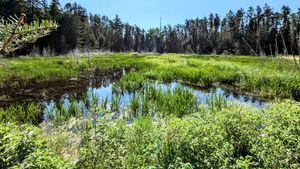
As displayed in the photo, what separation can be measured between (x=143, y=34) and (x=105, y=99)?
108m

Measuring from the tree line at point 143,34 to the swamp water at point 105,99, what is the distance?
2734 centimetres

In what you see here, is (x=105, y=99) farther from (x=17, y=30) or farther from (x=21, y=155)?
(x=17, y=30)

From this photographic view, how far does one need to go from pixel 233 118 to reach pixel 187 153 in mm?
1915

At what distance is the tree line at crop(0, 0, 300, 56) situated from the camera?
4899 cm

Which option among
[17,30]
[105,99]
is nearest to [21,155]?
[17,30]

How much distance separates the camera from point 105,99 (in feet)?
35.8

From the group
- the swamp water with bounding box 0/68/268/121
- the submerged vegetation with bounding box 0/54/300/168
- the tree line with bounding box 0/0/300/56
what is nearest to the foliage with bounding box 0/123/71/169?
the submerged vegetation with bounding box 0/54/300/168

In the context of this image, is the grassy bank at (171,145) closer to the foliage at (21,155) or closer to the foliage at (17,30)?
the foliage at (21,155)

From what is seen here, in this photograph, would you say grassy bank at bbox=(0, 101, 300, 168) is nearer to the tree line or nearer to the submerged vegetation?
the submerged vegetation

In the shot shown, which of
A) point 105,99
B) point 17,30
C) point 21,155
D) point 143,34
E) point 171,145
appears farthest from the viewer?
point 143,34

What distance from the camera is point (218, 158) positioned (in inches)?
173

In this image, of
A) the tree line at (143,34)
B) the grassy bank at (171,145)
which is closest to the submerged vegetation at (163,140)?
the grassy bank at (171,145)

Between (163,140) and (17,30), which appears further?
(163,140)

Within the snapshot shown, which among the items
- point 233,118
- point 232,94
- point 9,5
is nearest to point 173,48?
point 9,5
